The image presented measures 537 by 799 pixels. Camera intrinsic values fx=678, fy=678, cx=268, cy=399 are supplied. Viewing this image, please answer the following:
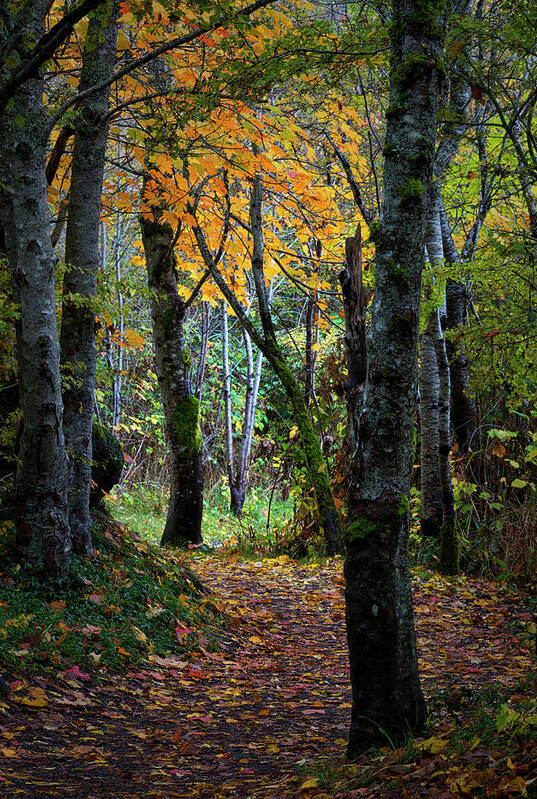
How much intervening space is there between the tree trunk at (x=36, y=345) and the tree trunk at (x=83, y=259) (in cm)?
48

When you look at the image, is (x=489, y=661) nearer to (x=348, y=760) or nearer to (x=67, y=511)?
(x=348, y=760)

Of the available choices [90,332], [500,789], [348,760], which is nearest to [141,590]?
[90,332]

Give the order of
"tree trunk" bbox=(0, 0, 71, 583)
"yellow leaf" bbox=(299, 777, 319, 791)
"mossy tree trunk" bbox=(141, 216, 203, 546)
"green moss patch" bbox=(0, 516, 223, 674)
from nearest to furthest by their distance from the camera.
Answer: "yellow leaf" bbox=(299, 777, 319, 791)
"green moss patch" bbox=(0, 516, 223, 674)
"tree trunk" bbox=(0, 0, 71, 583)
"mossy tree trunk" bbox=(141, 216, 203, 546)

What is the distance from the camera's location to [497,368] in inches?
232

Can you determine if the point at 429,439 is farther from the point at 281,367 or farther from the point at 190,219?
the point at 190,219

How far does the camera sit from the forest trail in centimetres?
313

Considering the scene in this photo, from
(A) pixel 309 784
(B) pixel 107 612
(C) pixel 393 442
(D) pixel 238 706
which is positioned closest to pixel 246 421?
(B) pixel 107 612

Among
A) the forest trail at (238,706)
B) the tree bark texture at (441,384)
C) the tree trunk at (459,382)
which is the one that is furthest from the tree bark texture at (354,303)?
the tree trunk at (459,382)

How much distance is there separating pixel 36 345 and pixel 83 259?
3.28 ft

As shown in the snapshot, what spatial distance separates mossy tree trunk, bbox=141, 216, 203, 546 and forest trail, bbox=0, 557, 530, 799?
7.64 feet

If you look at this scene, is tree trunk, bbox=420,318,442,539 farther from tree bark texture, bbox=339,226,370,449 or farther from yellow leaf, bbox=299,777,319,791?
yellow leaf, bbox=299,777,319,791

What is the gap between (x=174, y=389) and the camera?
30.5ft

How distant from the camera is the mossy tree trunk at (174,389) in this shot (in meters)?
9.11

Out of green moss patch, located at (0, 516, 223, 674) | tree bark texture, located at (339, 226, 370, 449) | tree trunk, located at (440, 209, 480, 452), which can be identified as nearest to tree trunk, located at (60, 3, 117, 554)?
green moss patch, located at (0, 516, 223, 674)
